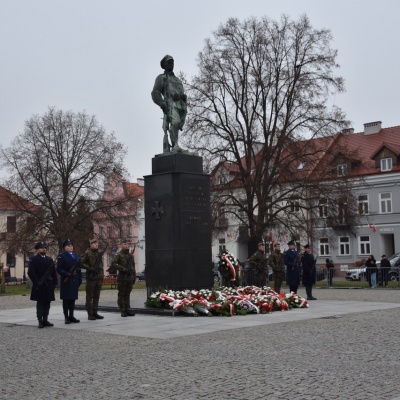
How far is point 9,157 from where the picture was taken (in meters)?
43.4

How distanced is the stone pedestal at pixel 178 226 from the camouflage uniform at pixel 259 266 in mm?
3982

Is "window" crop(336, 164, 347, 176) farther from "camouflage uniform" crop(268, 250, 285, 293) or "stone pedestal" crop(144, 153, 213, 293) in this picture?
"stone pedestal" crop(144, 153, 213, 293)

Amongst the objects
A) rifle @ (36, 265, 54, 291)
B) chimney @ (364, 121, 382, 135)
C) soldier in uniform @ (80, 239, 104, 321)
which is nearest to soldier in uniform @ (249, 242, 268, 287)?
soldier in uniform @ (80, 239, 104, 321)

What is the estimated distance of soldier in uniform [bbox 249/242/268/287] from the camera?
68.0 ft

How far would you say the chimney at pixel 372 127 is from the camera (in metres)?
58.0

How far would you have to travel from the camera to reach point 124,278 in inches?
605

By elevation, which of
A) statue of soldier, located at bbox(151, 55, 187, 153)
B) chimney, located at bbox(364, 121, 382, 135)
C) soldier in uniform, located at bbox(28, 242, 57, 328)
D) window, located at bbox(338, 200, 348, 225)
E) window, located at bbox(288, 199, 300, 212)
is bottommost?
soldier in uniform, located at bbox(28, 242, 57, 328)

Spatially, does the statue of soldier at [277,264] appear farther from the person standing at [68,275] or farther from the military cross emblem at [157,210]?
the person standing at [68,275]

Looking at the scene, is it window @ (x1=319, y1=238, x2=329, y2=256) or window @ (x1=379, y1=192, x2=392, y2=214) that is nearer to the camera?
window @ (x1=379, y1=192, x2=392, y2=214)

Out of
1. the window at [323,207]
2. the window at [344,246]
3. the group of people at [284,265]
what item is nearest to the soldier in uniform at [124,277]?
the group of people at [284,265]

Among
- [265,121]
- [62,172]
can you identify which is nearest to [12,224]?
[62,172]

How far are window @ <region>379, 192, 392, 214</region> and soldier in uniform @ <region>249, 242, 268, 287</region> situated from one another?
3342 centimetres

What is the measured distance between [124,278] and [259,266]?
6.66 m

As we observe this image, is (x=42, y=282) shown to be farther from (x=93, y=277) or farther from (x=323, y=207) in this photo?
(x=323, y=207)
